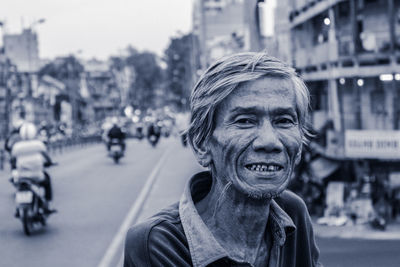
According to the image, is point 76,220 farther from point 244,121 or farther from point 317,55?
point 317,55

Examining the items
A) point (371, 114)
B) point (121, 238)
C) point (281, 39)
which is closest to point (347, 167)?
point (371, 114)

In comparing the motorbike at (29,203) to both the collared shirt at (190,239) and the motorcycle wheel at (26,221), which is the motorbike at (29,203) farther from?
the collared shirt at (190,239)

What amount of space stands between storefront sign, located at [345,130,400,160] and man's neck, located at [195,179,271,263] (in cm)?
1648

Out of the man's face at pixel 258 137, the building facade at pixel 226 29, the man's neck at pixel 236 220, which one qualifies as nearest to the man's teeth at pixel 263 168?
the man's face at pixel 258 137

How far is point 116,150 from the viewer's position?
26109 mm

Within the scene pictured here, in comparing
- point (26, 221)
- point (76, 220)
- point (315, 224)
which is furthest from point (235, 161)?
point (315, 224)

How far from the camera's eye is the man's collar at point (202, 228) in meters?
1.50

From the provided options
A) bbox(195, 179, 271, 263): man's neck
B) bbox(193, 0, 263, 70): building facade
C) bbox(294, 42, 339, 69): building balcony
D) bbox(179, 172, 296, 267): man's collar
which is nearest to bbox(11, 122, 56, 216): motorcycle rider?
bbox(193, 0, 263, 70): building facade

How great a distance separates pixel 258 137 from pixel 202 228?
0.29 m

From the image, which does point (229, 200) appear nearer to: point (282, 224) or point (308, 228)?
point (282, 224)

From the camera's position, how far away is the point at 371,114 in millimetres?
20906

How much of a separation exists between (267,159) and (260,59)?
10.3 inches

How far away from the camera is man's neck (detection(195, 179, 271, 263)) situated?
62.1 inches

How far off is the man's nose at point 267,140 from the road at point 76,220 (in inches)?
283
